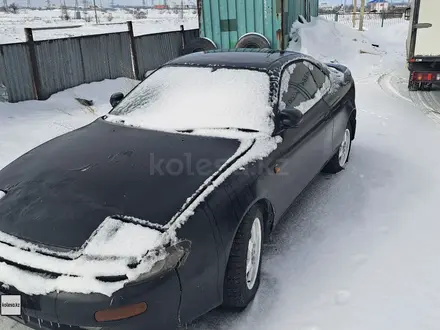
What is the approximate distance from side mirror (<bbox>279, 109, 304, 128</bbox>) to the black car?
0.01 m

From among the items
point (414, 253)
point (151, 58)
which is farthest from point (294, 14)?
point (414, 253)

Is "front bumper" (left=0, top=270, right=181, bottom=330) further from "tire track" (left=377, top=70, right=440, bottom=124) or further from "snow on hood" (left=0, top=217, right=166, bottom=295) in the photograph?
"tire track" (left=377, top=70, right=440, bottom=124)

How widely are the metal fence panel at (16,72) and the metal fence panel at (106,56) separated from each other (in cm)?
155

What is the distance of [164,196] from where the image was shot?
255 cm

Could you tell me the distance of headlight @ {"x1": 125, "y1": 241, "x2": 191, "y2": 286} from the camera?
215cm

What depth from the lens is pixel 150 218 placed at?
2377 mm

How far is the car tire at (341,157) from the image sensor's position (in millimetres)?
5115

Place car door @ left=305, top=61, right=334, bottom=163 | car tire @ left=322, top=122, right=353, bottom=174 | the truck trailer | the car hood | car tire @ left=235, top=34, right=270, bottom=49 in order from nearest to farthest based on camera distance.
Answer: the car hood
car door @ left=305, top=61, right=334, bottom=163
car tire @ left=322, top=122, right=353, bottom=174
the truck trailer
car tire @ left=235, top=34, right=270, bottom=49

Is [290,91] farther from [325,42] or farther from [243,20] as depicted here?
A: [325,42]

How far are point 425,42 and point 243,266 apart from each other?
7.13 m

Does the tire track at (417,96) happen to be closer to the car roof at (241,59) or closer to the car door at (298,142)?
the car door at (298,142)

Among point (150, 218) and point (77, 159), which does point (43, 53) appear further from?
point (150, 218)

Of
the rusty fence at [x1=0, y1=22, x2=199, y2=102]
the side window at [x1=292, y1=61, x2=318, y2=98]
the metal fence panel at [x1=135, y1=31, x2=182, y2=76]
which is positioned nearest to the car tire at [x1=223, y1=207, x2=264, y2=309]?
the side window at [x1=292, y1=61, x2=318, y2=98]

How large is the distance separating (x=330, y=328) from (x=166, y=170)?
144 centimetres
